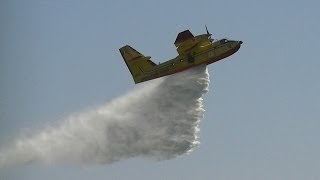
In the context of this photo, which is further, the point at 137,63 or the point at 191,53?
the point at 137,63

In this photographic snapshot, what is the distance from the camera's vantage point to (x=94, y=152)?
13450cm

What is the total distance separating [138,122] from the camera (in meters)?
134

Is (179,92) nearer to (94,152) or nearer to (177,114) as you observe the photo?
(177,114)

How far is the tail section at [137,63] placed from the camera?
133375mm

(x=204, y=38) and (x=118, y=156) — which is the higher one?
(x=204, y=38)

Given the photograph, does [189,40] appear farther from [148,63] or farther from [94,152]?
[94,152]

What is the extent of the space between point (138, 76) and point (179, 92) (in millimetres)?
4529

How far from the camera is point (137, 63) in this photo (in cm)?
13425

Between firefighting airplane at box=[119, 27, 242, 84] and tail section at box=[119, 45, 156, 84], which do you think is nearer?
firefighting airplane at box=[119, 27, 242, 84]

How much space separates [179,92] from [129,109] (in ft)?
18.9

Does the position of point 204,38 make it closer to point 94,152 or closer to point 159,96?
point 159,96

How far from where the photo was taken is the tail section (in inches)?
5251

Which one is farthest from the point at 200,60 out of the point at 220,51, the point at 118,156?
the point at 118,156

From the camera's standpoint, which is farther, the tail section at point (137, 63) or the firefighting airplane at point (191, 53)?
the tail section at point (137, 63)
